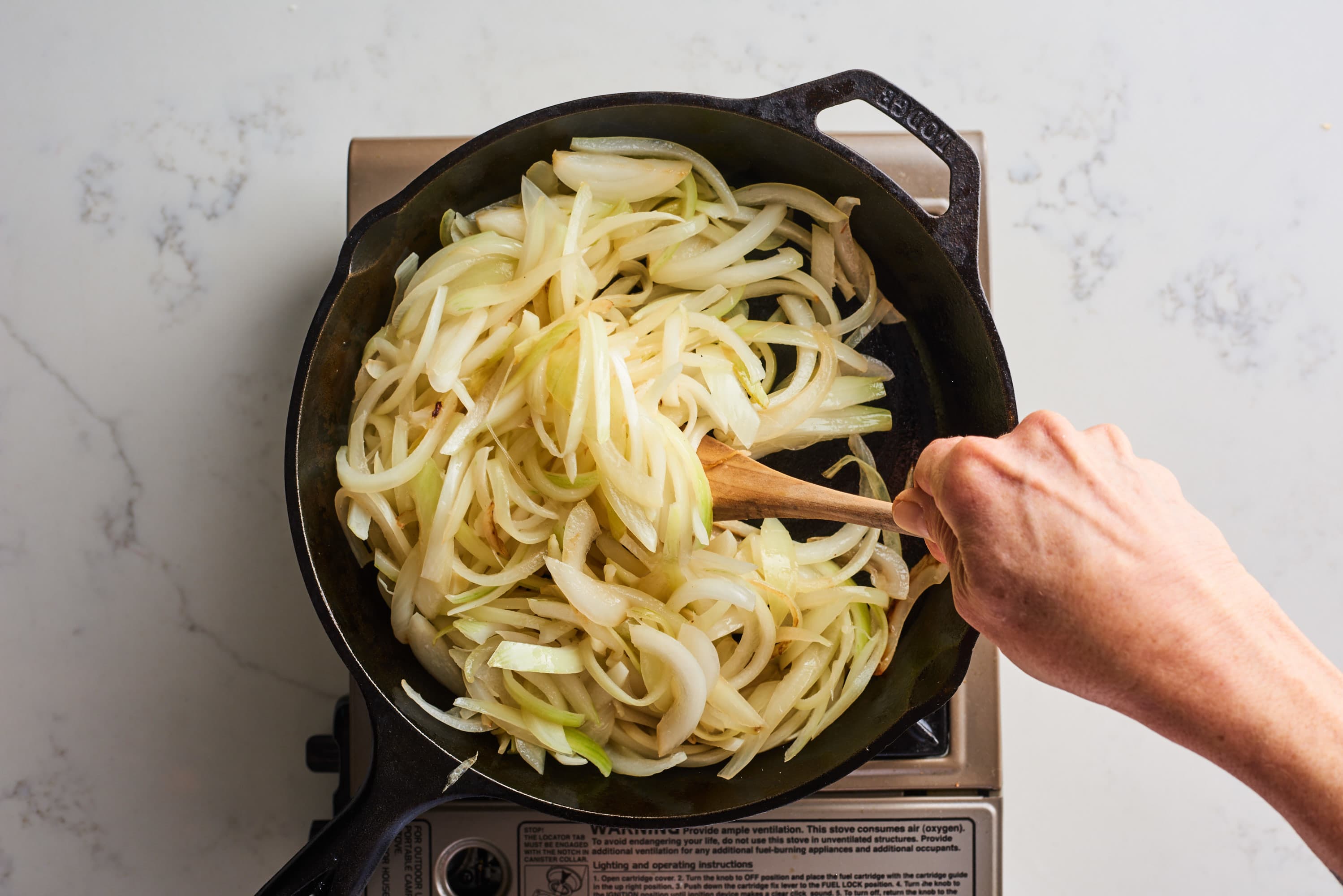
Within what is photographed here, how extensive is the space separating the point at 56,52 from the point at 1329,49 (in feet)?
6.91

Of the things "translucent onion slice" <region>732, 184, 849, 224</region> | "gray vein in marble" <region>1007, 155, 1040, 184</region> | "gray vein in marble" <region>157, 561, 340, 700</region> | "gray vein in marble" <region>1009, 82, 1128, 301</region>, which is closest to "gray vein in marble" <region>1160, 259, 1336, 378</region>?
"gray vein in marble" <region>1009, 82, 1128, 301</region>

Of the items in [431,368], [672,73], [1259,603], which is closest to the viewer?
[1259,603]

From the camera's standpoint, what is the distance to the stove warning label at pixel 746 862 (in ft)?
3.87

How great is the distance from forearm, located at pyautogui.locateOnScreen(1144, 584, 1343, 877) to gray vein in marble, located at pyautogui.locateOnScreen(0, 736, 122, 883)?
1518mm

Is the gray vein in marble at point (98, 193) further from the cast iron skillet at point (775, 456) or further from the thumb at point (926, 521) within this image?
the thumb at point (926, 521)

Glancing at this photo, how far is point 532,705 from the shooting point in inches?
44.3

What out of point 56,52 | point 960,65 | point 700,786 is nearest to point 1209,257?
point 960,65

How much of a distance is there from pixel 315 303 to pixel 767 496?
0.80 metres

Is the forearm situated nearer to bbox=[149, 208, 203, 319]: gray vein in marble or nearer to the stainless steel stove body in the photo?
the stainless steel stove body

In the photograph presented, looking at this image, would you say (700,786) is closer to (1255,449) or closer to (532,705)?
(532,705)

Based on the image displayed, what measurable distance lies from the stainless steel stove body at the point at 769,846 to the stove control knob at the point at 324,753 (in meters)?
0.07

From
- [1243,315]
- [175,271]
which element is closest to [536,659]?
[175,271]

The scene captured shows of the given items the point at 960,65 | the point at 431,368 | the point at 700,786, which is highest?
the point at 960,65

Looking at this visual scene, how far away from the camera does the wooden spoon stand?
40.9 inches
